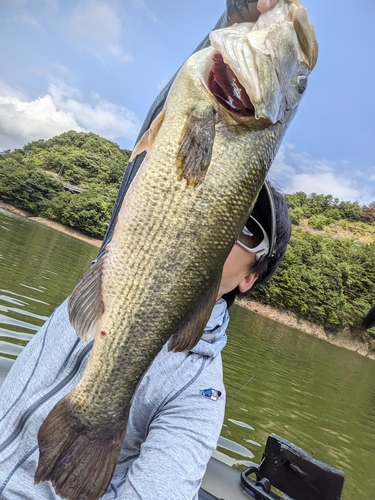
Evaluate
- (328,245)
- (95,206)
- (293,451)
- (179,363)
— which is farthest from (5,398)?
(328,245)

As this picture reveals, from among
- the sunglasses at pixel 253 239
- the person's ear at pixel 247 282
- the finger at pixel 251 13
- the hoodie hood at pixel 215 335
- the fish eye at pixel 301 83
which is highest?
the finger at pixel 251 13

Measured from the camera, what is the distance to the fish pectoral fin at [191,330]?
1391mm

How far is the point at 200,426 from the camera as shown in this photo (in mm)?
1523

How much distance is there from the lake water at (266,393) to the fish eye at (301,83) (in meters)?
4.92

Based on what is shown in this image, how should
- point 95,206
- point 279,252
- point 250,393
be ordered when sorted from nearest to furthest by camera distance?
point 279,252
point 250,393
point 95,206

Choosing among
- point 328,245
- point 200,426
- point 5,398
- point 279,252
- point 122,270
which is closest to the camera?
point 122,270

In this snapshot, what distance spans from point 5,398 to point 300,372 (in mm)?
12671

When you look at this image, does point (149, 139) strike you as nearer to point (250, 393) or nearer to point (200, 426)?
point (200, 426)

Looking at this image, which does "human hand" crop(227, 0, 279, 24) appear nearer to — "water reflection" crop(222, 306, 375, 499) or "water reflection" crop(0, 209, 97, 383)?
"water reflection" crop(222, 306, 375, 499)

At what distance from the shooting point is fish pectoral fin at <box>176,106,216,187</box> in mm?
1294

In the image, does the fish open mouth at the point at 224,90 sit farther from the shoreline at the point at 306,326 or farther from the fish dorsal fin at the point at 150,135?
the shoreline at the point at 306,326

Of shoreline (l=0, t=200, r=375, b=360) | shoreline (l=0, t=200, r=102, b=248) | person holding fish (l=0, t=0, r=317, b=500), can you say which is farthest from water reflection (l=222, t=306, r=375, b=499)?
shoreline (l=0, t=200, r=102, b=248)

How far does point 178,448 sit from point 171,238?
0.78 meters

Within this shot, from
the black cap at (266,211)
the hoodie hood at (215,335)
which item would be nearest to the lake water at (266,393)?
the hoodie hood at (215,335)
